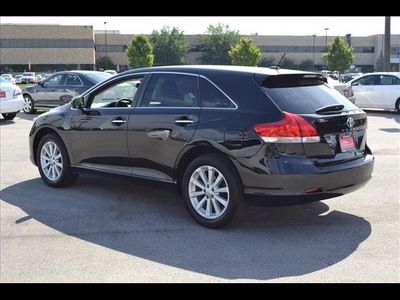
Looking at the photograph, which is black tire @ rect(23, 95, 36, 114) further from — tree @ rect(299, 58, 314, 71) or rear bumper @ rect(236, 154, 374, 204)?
tree @ rect(299, 58, 314, 71)

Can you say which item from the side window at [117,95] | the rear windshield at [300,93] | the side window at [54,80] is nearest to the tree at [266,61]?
the side window at [54,80]

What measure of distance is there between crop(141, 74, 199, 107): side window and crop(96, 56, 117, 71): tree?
7367 cm

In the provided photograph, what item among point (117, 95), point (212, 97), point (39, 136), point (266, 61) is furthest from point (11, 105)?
point (266, 61)

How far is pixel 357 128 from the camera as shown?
477cm

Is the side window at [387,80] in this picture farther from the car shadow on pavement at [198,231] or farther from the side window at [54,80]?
the car shadow on pavement at [198,231]

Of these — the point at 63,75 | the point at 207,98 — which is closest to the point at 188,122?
the point at 207,98

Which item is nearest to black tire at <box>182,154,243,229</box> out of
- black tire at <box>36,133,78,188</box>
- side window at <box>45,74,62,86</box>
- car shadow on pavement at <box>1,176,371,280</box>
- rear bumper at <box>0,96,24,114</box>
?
car shadow on pavement at <box>1,176,371,280</box>

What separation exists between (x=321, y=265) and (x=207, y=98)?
6.67 feet

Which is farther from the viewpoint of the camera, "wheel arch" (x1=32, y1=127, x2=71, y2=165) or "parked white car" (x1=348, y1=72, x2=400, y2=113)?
"parked white car" (x1=348, y1=72, x2=400, y2=113)

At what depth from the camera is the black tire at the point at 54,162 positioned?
629 cm

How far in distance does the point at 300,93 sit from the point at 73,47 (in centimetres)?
7636

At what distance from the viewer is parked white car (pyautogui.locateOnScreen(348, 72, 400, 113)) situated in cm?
1617

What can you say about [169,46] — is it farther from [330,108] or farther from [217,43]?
[330,108]
